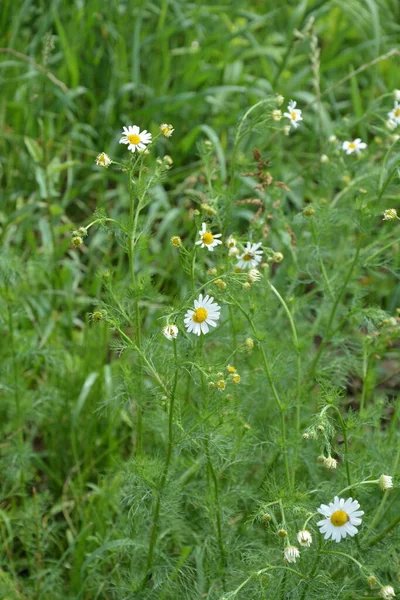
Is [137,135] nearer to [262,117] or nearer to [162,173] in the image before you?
[162,173]

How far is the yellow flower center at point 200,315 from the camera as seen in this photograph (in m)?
1.80

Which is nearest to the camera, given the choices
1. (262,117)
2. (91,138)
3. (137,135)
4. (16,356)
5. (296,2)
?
(137,135)

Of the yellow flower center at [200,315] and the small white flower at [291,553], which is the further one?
the yellow flower center at [200,315]

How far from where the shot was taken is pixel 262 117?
87.4 inches

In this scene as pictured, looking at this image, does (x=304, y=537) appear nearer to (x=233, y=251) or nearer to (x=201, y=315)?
(x=201, y=315)

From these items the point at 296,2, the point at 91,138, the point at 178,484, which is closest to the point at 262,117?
the point at 178,484

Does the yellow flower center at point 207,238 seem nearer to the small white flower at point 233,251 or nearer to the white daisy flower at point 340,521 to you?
the small white flower at point 233,251

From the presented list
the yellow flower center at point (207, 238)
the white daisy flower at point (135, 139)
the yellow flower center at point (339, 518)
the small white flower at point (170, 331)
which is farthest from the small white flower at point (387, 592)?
the white daisy flower at point (135, 139)

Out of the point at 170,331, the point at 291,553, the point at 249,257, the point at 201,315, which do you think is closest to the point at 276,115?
the point at 249,257

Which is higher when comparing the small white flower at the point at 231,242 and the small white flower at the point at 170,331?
the small white flower at the point at 231,242

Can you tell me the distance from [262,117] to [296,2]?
2.61 m

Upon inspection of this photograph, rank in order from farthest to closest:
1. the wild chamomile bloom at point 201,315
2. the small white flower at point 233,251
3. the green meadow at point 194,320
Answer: the small white flower at point 233,251
the green meadow at point 194,320
the wild chamomile bloom at point 201,315

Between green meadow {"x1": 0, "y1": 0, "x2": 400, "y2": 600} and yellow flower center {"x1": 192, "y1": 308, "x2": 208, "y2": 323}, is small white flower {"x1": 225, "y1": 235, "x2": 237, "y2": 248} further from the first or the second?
yellow flower center {"x1": 192, "y1": 308, "x2": 208, "y2": 323}

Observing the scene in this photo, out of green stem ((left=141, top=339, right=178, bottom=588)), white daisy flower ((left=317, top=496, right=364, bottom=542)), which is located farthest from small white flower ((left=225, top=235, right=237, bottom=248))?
white daisy flower ((left=317, top=496, right=364, bottom=542))
